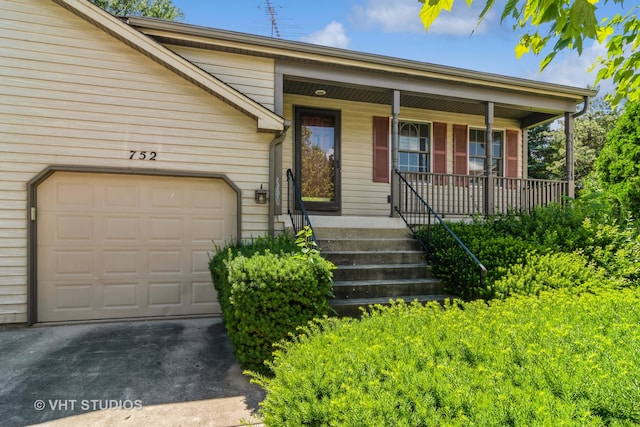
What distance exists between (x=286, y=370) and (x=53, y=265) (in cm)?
470

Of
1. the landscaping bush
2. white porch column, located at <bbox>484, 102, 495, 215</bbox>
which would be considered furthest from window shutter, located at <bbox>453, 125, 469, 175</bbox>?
the landscaping bush

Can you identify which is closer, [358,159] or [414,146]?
[358,159]

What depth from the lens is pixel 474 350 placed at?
1.82 metres

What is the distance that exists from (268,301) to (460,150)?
23.7 ft

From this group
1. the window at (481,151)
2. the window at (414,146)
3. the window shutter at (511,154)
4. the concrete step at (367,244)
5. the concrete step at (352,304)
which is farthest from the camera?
the window shutter at (511,154)

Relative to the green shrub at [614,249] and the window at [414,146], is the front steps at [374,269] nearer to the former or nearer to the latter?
the green shrub at [614,249]

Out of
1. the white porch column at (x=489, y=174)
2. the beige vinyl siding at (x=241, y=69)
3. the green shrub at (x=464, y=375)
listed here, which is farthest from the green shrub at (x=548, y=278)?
the beige vinyl siding at (x=241, y=69)

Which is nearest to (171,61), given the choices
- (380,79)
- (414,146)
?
(380,79)

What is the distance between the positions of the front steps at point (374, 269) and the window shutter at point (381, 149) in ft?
7.19

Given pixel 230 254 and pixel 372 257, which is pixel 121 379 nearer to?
pixel 230 254

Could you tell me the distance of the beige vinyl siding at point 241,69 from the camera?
18.9 feet

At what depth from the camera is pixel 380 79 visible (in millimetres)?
6688

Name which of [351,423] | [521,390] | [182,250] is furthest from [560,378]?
[182,250]

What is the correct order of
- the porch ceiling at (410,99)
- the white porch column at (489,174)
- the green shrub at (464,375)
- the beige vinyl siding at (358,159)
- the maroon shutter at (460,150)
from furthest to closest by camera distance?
the maroon shutter at (460,150) → the beige vinyl siding at (358,159) → the white porch column at (489,174) → the porch ceiling at (410,99) → the green shrub at (464,375)
